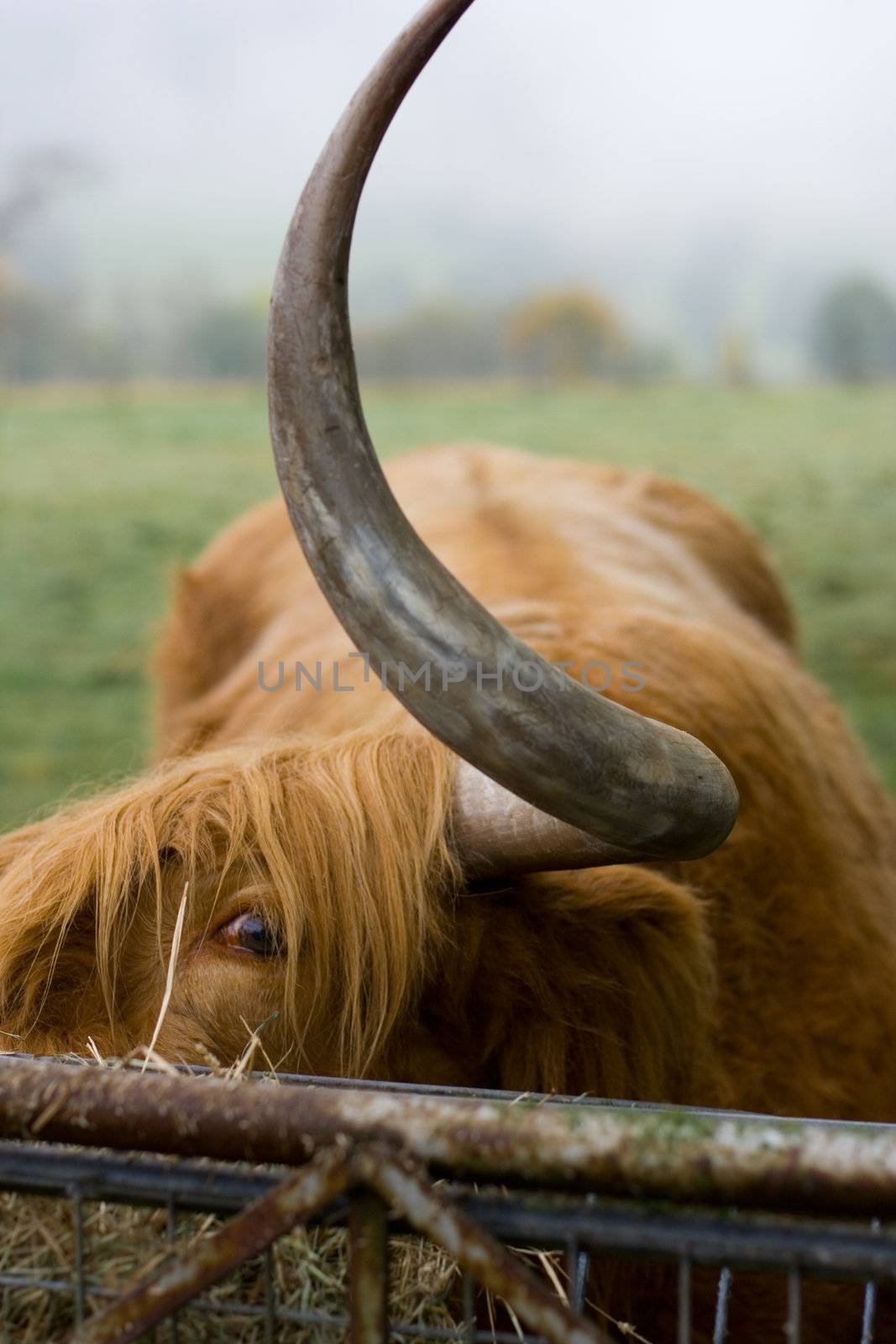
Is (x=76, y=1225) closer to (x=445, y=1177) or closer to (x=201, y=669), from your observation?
(x=445, y=1177)

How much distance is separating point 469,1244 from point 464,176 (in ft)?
49.7

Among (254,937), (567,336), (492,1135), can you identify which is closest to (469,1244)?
(492,1135)

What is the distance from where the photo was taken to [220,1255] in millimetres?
794

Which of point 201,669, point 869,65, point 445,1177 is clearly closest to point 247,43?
point 869,65

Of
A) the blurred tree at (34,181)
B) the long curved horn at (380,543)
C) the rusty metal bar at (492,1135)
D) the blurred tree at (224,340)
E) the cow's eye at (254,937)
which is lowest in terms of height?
the cow's eye at (254,937)

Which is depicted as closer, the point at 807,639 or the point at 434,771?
the point at 434,771

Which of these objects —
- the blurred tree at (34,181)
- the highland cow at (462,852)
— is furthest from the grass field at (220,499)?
the blurred tree at (34,181)

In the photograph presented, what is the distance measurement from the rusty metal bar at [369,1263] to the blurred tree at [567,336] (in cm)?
1592

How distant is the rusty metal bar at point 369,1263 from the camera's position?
32.4 inches

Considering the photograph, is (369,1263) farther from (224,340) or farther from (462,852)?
(224,340)

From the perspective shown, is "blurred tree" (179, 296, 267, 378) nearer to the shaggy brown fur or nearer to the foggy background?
the foggy background

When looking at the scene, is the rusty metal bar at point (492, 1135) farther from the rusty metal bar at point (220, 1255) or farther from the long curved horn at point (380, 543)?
the long curved horn at point (380, 543)

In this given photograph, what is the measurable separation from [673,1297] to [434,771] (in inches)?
34.3

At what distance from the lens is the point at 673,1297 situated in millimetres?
1760
